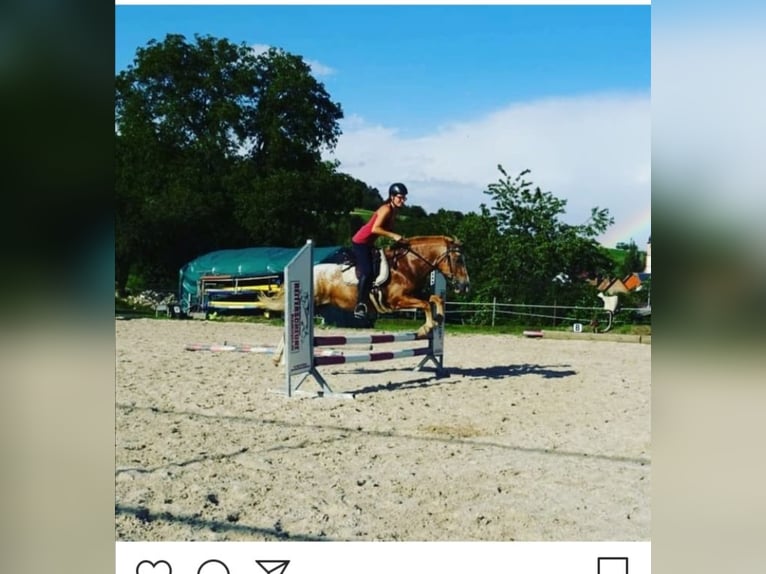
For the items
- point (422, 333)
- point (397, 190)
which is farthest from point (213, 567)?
point (422, 333)

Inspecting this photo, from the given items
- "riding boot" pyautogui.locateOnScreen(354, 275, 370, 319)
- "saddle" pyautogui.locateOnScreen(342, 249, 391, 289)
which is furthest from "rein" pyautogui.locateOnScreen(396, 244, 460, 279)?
"riding boot" pyautogui.locateOnScreen(354, 275, 370, 319)

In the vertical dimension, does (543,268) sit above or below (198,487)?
above

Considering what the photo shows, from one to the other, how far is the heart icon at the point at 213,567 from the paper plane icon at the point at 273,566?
95mm

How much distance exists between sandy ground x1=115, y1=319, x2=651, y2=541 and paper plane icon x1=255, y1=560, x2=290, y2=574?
265 millimetres

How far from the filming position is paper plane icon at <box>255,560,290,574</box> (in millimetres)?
2066

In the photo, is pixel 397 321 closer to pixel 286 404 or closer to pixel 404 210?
pixel 404 210

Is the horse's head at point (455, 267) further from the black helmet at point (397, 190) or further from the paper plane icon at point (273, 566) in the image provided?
the paper plane icon at point (273, 566)

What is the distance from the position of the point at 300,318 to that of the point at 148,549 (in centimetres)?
252

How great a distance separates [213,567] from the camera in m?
2.05

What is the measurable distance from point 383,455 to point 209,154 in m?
7.03

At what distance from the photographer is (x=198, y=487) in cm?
278

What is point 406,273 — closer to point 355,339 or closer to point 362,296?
point 362,296

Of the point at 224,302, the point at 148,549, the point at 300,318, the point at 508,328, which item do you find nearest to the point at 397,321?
the point at 508,328

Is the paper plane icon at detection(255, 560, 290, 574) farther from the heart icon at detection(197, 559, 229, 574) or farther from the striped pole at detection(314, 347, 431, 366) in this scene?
the striped pole at detection(314, 347, 431, 366)
